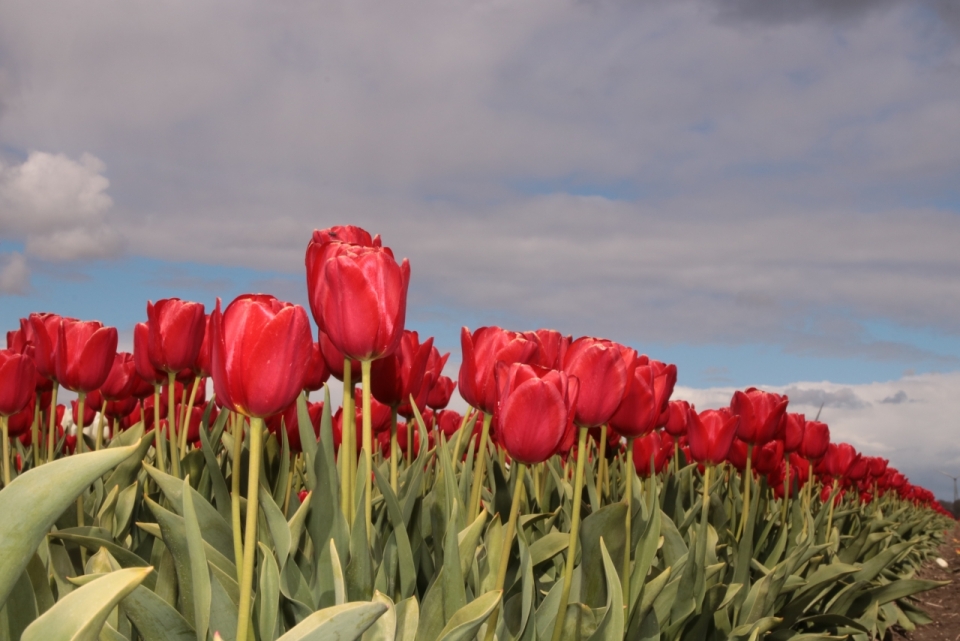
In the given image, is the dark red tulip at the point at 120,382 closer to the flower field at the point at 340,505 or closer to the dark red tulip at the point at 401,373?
the flower field at the point at 340,505

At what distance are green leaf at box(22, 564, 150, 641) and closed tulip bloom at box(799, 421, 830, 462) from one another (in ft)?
15.6

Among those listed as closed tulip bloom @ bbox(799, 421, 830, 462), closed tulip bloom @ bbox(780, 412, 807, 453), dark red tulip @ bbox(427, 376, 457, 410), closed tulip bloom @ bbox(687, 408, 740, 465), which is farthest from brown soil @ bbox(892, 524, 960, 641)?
dark red tulip @ bbox(427, 376, 457, 410)

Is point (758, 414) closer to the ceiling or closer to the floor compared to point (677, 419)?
closer to the ceiling

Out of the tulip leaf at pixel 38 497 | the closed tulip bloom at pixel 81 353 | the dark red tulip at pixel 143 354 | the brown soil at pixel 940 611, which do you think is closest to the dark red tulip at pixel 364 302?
the tulip leaf at pixel 38 497

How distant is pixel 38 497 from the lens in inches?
38.1

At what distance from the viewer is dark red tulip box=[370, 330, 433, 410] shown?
2.20m

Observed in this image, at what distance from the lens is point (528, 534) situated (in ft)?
8.63

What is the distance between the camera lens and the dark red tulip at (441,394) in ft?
13.3

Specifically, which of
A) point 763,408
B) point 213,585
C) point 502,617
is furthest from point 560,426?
point 763,408

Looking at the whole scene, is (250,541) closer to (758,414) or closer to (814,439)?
(758,414)

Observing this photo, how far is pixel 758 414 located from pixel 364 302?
2.58 metres

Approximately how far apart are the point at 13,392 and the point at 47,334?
220mm

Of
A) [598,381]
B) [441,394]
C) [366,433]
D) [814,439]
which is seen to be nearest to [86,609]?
[366,433]

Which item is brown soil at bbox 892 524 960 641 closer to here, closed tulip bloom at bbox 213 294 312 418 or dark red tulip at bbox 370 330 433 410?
dark red tulip at bbox 370 330 433 410
